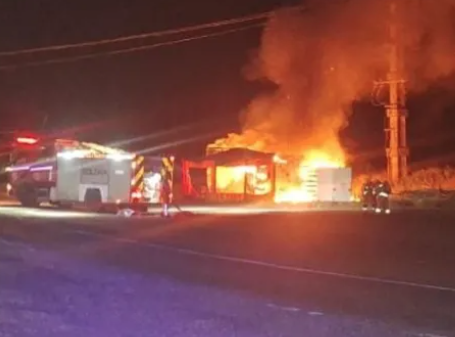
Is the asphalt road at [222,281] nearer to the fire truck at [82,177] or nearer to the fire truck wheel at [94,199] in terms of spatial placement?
the fire truck at [82,177]

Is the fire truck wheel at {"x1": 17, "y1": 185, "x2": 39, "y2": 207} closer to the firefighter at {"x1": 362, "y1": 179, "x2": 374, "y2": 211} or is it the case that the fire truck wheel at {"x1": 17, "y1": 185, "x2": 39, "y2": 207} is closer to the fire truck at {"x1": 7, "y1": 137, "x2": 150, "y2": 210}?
the fire truck at {"x1": 7, "y1": 137, "x2": 150, "y2": 210}

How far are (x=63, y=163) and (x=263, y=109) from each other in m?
21.5

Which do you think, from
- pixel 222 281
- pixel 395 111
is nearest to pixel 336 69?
pixel 395 111

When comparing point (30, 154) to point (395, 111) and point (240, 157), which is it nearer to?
point (240, 157)

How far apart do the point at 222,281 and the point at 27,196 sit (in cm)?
1913

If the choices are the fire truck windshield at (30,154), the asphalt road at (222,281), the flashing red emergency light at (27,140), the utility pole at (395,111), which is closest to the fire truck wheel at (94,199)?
the fire truck windshield at (30,154)

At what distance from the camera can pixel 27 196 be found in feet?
95.9

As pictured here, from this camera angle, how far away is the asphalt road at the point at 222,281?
319 inches

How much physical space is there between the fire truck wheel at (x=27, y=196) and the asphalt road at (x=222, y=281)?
795 cm

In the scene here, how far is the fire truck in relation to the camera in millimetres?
26625

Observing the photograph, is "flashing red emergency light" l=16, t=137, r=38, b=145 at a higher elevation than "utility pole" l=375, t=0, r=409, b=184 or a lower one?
lower

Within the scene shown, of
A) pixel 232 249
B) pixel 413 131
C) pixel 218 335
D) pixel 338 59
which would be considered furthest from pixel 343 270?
pixel 413 131

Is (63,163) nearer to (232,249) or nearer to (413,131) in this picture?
(232,249)

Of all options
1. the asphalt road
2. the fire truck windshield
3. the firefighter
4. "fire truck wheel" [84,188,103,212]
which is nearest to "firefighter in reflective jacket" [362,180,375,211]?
the firefighter
